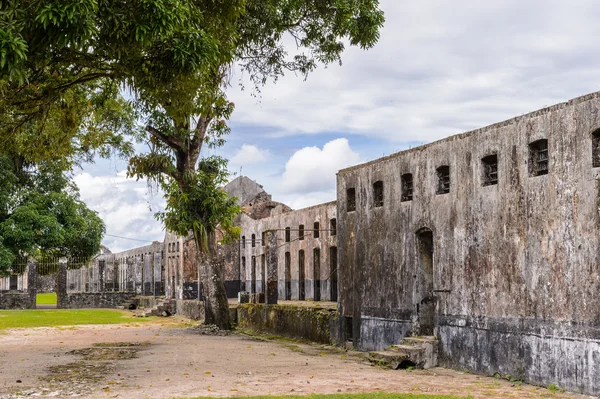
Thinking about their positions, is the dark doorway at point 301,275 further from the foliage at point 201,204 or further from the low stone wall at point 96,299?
the low stone wall at point 96,299

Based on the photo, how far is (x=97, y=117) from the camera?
21891 mm

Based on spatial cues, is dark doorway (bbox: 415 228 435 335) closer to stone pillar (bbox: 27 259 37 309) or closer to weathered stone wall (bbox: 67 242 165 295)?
weathered stone wall (bbox: 67 242 165 295)

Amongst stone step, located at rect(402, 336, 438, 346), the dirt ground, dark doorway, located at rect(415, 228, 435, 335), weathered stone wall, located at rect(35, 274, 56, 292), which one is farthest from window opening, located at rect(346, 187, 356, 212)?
weathered stone wall, located at rect(35, 274, 56, 292)

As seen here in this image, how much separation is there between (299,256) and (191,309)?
17.8ft

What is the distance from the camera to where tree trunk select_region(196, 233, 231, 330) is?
87.0 ft

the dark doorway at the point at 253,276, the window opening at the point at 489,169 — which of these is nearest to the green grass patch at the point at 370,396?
the window opening at the point at 489,169

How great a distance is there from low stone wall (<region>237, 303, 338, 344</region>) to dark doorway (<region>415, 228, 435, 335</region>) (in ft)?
14.1

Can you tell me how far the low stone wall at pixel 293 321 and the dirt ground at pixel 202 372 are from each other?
72cm

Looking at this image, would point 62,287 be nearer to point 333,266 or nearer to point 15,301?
point 15,301

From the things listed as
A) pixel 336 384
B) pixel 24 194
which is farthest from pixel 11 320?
pixel 336 384

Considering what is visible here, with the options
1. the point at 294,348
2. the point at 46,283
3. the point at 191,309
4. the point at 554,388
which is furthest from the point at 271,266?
the point at 46,283

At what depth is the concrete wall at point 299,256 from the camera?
30875 millimetres

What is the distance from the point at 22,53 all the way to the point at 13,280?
57522 millimetres

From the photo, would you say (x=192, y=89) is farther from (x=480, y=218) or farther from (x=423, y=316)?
(x=423, y=316)
